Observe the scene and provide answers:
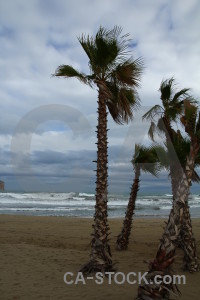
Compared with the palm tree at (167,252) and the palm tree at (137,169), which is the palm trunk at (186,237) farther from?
the palm tree at (167,252)

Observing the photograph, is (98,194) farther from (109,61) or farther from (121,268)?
(109,61)

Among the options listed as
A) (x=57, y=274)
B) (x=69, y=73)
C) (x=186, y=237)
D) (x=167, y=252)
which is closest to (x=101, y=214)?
(x=57, y=274)

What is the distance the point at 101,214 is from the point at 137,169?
494 cm

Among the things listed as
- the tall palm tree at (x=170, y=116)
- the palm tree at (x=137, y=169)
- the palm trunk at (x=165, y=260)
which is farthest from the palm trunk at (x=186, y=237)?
the palm trunk at (x=165, y=260)

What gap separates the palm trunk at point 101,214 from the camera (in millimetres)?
9133

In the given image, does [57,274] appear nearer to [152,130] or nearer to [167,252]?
[167,252]

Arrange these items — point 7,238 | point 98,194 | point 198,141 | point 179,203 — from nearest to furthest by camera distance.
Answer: point 179,203 < point 198,141 < point 98,194 < point 7,238

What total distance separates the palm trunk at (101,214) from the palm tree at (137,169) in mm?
4263

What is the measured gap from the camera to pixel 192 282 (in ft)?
28.8

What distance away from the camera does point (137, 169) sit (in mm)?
13992

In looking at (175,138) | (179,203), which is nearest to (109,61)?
(175,138)

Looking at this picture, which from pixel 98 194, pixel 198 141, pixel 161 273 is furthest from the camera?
pixel 98 194

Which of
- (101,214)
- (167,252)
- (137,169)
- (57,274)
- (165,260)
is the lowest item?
(57,274)

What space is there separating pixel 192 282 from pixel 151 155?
19.1 feet
